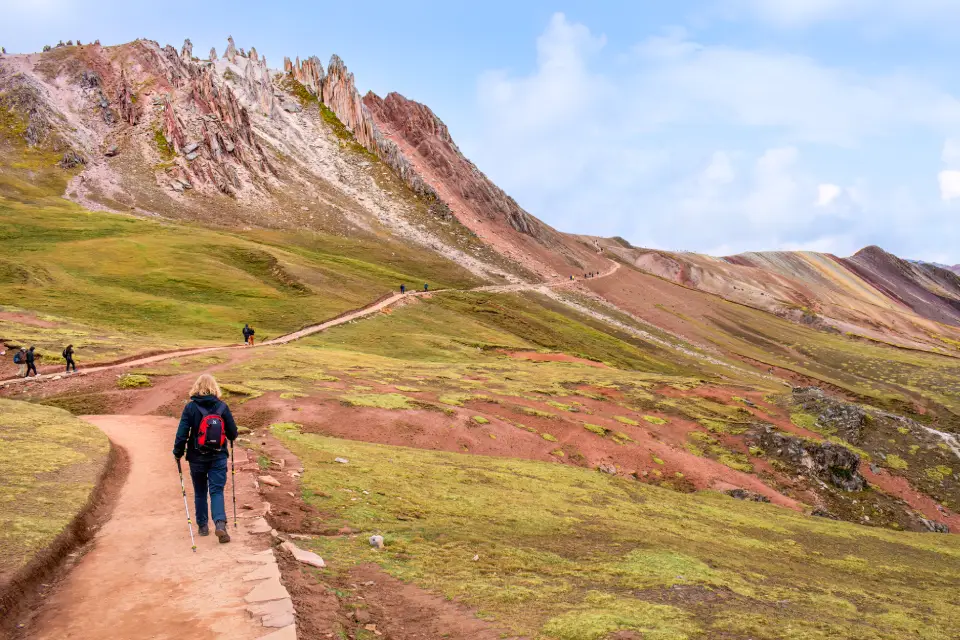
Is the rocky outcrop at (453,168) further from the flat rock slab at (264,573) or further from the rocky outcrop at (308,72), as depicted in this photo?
the flat rock slab at (264,573)

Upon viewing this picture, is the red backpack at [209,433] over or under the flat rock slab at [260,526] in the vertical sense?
over

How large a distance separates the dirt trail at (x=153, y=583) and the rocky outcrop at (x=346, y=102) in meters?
176

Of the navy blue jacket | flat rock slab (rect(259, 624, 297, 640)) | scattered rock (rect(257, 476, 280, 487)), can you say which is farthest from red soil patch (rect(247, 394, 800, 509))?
flat rock slab (rect(259, 624, 297, 640))

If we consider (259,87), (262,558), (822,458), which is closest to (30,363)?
(262,558)

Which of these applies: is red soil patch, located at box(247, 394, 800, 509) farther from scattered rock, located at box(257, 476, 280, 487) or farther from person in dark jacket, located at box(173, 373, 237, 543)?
person in dark jacket, located at box(173, 373, 237, 543)

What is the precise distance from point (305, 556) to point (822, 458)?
38.4 meters

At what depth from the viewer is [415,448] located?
3023 cm

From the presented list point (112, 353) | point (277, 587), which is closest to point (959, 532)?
point (277, 587)

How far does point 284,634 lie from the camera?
9055 mm

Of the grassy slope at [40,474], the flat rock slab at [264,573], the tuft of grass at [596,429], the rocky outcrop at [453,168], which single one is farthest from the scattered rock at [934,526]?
the rocky outcrop at [453,168]

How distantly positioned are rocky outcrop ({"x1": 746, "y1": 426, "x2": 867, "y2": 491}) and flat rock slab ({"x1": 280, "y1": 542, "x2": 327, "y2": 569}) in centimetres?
3693

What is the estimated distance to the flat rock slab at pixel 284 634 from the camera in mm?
8953

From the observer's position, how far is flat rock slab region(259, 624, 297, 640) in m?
8.95

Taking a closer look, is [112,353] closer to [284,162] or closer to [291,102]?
[284,162]
